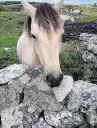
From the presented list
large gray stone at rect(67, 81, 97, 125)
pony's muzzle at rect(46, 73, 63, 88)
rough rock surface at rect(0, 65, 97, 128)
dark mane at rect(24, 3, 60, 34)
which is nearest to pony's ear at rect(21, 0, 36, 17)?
dark mane at rect(24, 3, 60, 34)

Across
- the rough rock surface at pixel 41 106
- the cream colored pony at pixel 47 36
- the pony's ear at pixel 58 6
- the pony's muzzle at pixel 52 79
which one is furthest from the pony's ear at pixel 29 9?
the pony's muzzle at pixel 52 79

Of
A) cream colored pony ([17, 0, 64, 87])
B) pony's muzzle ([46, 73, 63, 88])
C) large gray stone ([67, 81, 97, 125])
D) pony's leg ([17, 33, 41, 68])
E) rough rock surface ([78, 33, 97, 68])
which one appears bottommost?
rough rock surface ([78, 33, 97, 68])

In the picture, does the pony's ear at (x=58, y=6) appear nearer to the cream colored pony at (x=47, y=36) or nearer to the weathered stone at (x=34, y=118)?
the cream colored pony at (x=47, y=36)

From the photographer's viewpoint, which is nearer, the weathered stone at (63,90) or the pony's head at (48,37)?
the pony's head at (48,37)

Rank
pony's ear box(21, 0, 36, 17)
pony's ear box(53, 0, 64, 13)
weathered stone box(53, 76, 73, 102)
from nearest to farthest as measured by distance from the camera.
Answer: pony's ear box(21, 0, 36, 17) → weathered stone box(53, 76, 73, 102) → pony's ear box(53, 0, 64, 13)

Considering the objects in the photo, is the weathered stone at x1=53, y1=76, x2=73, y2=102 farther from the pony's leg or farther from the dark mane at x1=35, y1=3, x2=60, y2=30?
the dark mane at x1=35, y1=3, x2=60, y2=30

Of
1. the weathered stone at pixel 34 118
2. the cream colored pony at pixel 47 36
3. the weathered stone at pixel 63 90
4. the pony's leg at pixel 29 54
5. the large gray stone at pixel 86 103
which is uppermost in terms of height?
the cream colored pony at pixel 47 36

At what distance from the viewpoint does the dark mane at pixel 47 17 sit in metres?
6.41

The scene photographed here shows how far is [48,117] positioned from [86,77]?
7.71 feet

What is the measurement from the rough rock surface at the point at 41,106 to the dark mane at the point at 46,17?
4.24 feet

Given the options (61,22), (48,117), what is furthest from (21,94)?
(61,22)

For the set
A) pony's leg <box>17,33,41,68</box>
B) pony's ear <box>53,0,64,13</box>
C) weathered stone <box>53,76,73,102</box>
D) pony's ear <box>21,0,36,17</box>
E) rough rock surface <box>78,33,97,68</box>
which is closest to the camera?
pony's ear <box>21,0,36,17</box>

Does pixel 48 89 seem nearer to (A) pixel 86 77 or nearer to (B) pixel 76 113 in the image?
(B) pixel 76 113

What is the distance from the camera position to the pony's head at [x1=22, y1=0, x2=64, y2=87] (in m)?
6.03
